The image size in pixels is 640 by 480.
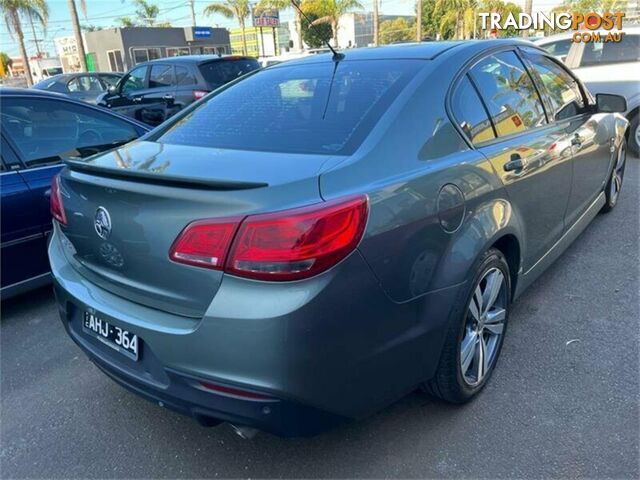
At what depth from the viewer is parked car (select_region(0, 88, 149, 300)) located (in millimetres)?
3361

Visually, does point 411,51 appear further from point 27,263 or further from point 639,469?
point 27,263

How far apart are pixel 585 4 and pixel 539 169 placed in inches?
1853

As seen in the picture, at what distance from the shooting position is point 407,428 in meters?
2.30

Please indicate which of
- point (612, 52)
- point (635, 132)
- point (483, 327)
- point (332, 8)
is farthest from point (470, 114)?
point (332, 8)

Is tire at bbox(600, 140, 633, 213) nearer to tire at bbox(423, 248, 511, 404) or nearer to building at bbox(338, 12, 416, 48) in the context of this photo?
tire at bbox(423, 248, 511, 404)

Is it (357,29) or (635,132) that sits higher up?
(357,29)

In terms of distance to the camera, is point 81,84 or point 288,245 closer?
point 288,245

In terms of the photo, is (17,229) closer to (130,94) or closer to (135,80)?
(130,94)

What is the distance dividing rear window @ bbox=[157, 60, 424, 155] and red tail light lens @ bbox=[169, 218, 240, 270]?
53 centimetres

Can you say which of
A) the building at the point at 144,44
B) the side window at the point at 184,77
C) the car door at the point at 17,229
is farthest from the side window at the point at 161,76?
the building at the point at 144,44

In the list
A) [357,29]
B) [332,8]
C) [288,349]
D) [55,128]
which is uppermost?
[332,8]

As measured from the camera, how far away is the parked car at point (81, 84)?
13805mm

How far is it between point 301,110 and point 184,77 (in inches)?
286

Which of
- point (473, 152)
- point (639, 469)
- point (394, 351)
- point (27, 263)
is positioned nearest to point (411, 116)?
point (473, 152)
